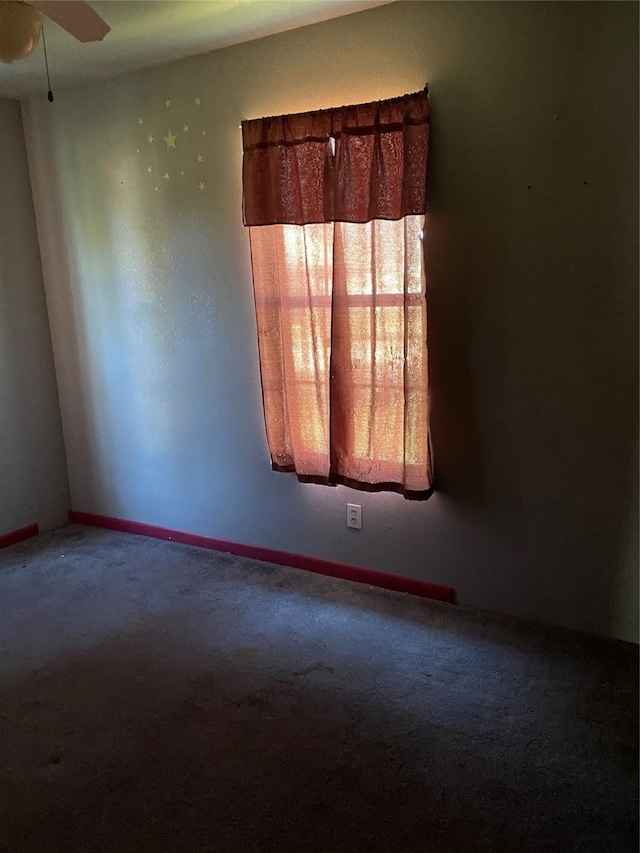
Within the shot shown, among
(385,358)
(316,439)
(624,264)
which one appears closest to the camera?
(624,264)

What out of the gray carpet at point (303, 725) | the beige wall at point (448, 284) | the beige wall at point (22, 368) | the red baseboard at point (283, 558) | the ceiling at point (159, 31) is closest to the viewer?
the gray carpet at point (303, 725)

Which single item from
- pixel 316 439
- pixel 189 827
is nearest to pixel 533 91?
pixel 316 439

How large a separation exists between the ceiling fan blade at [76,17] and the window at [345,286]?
89 centimetres

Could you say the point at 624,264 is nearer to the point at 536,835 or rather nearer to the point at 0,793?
the point at 536,835

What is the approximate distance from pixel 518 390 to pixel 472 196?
0.72 metres

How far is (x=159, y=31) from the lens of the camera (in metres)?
2.48

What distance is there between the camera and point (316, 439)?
2732mm

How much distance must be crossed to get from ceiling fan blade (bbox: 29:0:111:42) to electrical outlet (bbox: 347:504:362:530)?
193 centimetres

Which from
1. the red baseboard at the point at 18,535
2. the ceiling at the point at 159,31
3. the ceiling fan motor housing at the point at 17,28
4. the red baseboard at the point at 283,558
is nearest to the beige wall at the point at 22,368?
the red baseboard at the point at 18,535

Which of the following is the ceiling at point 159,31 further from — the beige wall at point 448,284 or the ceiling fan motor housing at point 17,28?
the ceiling fan motor housing at point 17,28

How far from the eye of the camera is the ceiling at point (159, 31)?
2273 mm

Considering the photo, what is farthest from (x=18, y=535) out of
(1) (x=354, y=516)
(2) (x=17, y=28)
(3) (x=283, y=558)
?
(2) (x=17, y=28)

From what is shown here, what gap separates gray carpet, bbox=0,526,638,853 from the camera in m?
1.58

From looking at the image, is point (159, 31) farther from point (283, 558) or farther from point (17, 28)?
point (283, 558)
